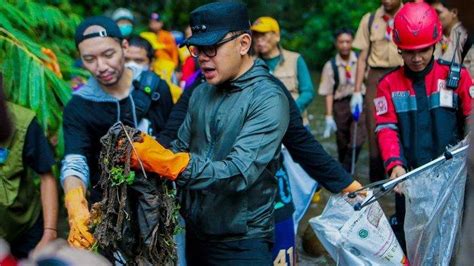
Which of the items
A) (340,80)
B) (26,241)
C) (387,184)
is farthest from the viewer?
(340,80)

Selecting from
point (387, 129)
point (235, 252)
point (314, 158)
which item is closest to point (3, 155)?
point (235, 252)

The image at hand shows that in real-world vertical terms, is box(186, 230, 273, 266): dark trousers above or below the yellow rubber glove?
below

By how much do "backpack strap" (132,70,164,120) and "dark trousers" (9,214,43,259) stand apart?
0.88 metres

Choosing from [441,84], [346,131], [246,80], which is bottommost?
[346,131]

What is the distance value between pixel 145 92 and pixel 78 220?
4.34 ft

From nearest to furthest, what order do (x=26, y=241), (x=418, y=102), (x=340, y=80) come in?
(x=26, y=241) < (x=418, y=102) < (x=340, y=80)

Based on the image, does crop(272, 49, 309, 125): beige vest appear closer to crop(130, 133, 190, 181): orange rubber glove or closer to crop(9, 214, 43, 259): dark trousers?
crop(9, 214, 43, 259): dark trousers

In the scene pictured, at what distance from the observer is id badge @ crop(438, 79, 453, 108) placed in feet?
14.4

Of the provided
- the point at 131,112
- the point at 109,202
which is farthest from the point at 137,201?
the point at 131,112

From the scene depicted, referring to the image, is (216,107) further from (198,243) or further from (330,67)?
Result: (330,67)

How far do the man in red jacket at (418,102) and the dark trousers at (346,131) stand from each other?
4.07 meters

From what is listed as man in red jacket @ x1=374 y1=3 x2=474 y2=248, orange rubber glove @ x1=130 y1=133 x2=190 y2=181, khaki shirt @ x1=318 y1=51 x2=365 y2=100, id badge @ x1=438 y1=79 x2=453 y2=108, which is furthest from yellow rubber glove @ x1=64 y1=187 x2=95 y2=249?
khaki shirt @ x1=318 y1=51 x2=365 y2=100

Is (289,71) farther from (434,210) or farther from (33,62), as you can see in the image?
(434,210)

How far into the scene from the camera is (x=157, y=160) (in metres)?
3.06
